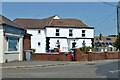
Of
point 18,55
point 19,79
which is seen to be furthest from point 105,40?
point 19,79

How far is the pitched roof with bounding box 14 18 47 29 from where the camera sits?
39322mm

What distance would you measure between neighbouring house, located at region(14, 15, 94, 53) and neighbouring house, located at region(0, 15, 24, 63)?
605 inches

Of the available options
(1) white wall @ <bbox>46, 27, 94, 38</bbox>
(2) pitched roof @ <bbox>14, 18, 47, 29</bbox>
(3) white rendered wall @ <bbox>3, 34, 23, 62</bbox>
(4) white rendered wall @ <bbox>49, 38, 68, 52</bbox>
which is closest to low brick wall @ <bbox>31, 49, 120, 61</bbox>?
(3) white rendered wall @ <bbox>3, 34, 23, 62</bbox>

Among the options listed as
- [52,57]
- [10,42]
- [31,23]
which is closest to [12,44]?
[10,42]

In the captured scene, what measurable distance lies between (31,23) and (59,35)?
24.4ft

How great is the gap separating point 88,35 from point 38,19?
12.4m

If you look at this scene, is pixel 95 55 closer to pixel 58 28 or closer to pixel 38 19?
pixel 58 28

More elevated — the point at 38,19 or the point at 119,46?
the point at 38,19

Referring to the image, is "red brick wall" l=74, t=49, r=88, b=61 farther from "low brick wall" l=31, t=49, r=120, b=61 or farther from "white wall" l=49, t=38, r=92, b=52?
"white wall" l=49, t=38, r=92, b=52

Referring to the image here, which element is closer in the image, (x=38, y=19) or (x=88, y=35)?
(x=88, y=35)

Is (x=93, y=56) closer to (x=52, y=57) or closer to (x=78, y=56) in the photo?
(x=78, y=56)

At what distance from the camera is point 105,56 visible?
26.2 m

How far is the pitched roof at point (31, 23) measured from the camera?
129 ft

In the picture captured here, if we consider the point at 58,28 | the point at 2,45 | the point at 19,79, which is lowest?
the point at 19,79
